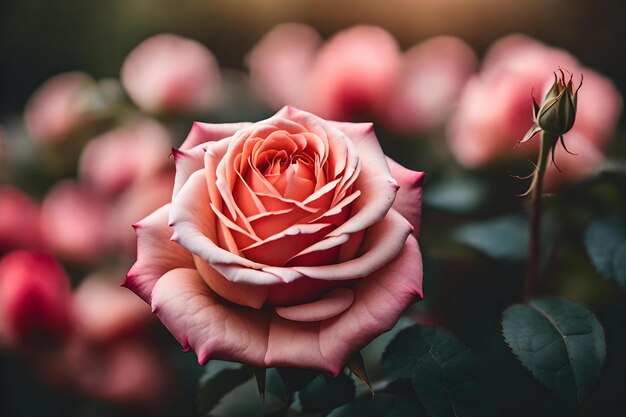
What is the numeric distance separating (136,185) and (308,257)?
1.02 feet

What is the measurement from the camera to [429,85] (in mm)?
655

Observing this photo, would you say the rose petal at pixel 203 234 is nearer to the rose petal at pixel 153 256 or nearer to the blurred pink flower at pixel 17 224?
the rose petal at pixel 153 256

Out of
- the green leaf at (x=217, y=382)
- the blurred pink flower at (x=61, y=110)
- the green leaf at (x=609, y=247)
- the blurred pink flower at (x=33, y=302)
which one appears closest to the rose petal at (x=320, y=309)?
the green leaf at (x=217, y=382)

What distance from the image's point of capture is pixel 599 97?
22.5 inches

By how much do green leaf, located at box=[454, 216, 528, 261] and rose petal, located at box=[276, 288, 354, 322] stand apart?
20 cm

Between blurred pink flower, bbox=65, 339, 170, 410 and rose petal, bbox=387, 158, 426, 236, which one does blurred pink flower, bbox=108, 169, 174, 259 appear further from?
rose petal, bbox=387, 158, 426, 236

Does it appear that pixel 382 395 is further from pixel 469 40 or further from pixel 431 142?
pixel 469 40

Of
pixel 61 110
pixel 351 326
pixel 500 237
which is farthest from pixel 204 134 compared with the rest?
pixel 61 110

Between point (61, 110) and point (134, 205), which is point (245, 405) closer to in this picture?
point (134, 205)

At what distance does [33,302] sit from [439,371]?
0.37 metres

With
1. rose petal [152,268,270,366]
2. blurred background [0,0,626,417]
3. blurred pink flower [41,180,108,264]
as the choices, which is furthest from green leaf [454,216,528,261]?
blurred pink flower [41,180,108,264]

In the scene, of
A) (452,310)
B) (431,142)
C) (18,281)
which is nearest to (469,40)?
(431,142)

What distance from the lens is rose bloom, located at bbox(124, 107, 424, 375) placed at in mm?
312

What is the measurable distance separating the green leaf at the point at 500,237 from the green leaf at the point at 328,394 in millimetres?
170
